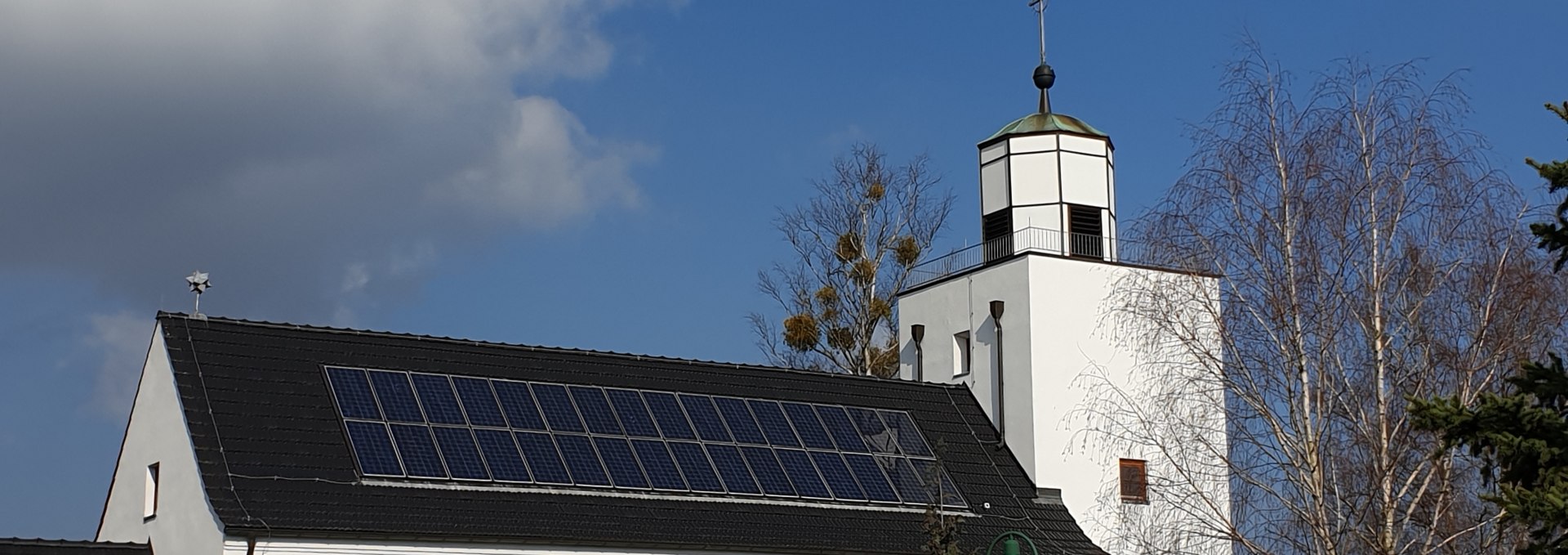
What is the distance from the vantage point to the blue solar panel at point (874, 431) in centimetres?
2491

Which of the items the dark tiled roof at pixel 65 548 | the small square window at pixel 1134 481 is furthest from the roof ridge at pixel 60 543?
the small square window at pixel 1134 481

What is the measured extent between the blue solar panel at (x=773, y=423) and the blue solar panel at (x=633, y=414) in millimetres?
1737

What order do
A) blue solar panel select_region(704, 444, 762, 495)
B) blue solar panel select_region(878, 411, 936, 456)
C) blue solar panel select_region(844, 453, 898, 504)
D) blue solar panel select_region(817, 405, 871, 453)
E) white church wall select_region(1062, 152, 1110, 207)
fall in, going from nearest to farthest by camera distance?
blue solar panel select_region(704, 444, 762, 495)
blue solar panel select_region(844, 453, 898, 504)
blue solar panel select_region(817, 405, 871, 453)
blue solar panel select_region(878, 411, 936, 456)
white church wall select_region(1062, 152, 1110, 207)

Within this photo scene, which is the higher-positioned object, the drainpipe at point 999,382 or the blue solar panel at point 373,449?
the drainpipe at point 999,382

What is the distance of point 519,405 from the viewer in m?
22.3

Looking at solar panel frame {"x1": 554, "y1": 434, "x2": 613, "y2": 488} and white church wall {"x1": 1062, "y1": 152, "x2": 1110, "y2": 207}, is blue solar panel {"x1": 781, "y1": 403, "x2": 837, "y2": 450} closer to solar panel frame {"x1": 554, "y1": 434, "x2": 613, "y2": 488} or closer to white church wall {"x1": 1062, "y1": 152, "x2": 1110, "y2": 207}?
solar panel frame {"x1": 554, "y1": 434, "x2": 613, "y2": 488}

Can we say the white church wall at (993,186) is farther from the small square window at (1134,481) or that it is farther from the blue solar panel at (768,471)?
the blue solar panel at (768,471)

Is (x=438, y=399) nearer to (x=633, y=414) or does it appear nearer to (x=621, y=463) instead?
(x=621, y=463)

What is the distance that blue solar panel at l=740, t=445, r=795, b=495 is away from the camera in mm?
22750

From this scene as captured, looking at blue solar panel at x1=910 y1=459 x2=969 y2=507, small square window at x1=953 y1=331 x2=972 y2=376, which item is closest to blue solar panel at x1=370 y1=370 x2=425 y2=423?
blue solar panel at x1=910 y1=459 x2=969 y2=507

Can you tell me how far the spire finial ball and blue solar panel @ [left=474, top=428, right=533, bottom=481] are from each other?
40.1 ft

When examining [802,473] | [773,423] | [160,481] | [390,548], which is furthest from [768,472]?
[160,481]

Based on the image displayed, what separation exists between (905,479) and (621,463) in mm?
4385

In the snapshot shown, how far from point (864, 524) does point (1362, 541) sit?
24.6ft
